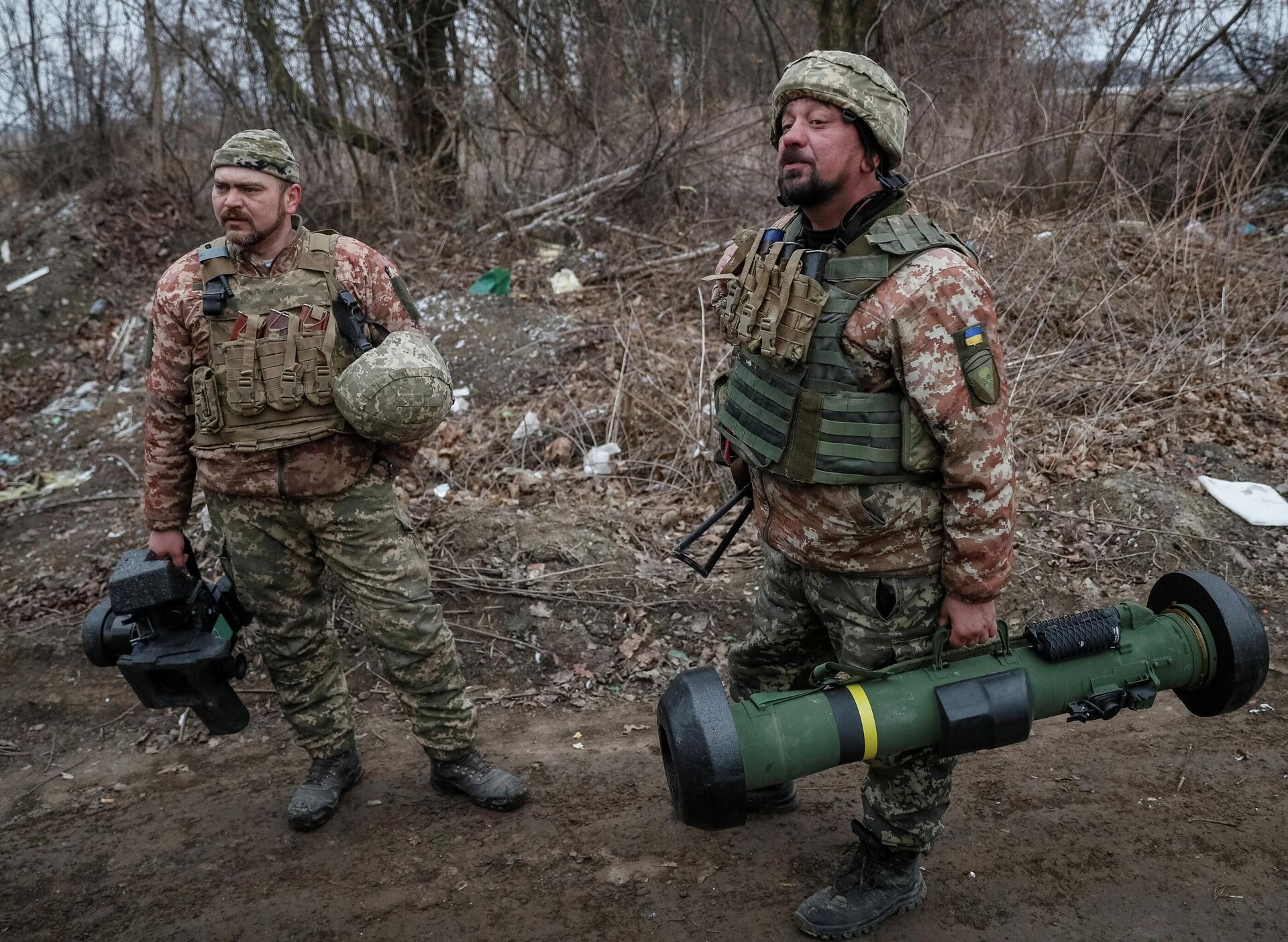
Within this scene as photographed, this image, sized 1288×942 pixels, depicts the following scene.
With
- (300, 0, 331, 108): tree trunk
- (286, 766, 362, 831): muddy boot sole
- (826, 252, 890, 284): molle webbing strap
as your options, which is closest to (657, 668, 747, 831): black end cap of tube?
(826, 252, 890, 284): molle webbing strap

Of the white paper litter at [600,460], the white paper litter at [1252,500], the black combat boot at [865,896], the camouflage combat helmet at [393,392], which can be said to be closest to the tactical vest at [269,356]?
the camouflage combat helmet at [393,392]

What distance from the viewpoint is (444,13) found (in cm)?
856

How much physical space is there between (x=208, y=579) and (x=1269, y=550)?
5.34 meters

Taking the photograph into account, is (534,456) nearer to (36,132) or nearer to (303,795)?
(303,795)

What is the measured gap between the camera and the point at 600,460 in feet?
17.6

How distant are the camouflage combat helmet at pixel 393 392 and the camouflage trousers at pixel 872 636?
3.55 ft

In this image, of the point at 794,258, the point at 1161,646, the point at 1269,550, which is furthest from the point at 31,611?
the point at 1269,550

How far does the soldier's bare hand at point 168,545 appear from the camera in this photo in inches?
117

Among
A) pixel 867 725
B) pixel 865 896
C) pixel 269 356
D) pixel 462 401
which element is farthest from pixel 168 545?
pixel 462 401

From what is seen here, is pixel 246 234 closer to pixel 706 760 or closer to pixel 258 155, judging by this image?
pixel 258 155

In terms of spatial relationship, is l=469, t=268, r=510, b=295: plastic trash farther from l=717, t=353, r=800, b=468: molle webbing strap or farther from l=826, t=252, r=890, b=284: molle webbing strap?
l=826, t=252, r=890, b=284: molle webbing strap

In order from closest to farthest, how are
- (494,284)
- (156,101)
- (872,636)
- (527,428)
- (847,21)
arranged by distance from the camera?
(872,636) < (527,428) < (494,284) < (847,21) < (156,101)

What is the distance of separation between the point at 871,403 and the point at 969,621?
60 centimetres

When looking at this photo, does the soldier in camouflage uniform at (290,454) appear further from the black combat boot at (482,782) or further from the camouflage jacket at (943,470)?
the camouflage jacket at (943,470)
